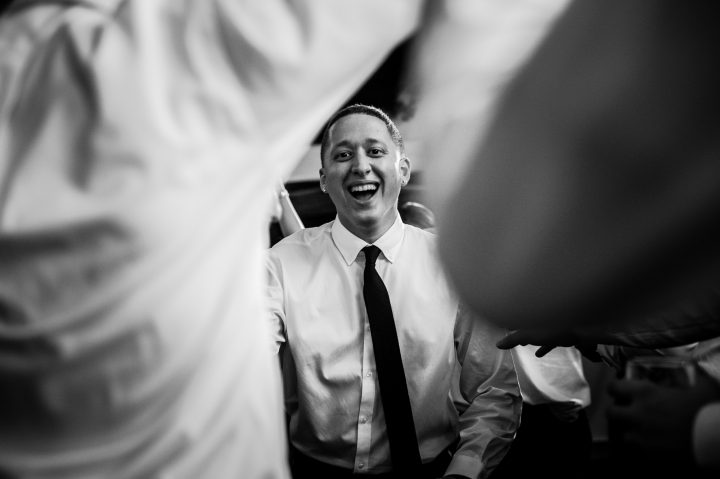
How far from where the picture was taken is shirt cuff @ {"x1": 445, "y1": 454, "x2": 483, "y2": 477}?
147cm

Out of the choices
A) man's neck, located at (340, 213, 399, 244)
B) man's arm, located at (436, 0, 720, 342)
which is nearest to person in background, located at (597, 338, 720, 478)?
man's arm, located at (436, 0, 720, 342)

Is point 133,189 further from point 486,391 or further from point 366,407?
point 486,391

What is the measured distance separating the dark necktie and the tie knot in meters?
0.08

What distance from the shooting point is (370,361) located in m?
1.65

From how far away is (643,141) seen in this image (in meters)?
0.35

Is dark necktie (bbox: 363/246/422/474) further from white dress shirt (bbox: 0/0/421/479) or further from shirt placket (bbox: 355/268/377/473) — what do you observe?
white dress shirt (bbox: 0/0/421/479)

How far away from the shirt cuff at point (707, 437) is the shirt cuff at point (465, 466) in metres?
0.86

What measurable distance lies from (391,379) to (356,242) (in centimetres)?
52

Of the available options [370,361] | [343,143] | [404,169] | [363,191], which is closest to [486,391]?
[370,361]

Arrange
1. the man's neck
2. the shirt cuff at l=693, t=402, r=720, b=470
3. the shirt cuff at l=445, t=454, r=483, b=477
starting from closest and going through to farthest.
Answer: the shirt cuff at l=693, t=402, r=720, b=470 < the shirt cuff at l=445, t=454, r=483, b=477 < the man's neck

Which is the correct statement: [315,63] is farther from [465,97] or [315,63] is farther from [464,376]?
[464,376]

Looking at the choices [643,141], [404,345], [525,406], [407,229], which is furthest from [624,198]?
[525,406]

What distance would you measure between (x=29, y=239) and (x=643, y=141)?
0.46 m

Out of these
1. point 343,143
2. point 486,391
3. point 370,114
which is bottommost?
point 486,391
